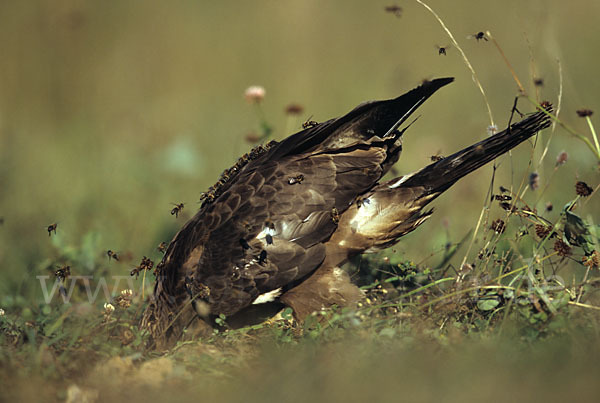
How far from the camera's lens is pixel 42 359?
3.48 m

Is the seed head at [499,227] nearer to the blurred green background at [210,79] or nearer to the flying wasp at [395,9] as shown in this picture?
the flying wasp at [395,9]

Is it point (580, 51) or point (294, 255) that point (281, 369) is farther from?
point (580, 51)

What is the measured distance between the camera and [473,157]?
161 inches

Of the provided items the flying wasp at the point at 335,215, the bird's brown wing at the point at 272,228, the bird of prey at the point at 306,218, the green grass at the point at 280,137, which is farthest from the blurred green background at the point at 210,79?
the flying wasp at the point at 335,215

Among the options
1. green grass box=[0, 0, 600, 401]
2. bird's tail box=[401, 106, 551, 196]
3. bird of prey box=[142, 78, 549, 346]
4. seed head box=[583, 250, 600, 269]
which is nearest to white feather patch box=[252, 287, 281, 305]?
bird of prey box=[142, 78, 549, 346]

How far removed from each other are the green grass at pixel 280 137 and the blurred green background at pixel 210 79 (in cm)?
3

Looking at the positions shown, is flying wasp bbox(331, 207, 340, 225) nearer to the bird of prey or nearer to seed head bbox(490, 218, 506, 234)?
the bird of prey

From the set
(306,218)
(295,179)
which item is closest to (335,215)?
(306,218)

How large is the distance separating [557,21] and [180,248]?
703cm

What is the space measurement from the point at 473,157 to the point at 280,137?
3673mm

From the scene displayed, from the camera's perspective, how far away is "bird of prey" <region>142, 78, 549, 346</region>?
3994mm

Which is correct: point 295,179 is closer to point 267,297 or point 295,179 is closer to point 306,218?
point 306,218

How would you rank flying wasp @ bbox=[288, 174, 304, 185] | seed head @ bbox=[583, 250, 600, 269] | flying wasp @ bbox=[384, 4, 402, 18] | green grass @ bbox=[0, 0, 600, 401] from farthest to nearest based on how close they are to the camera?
flying wasp @ bbox=[384, 4, 402, 18] → flying wasp @ bbox=[288, 174, 304, 185] → seed head @ bbox=[583, 250, 600, 269] → green grass @ bbox=[0, 0, 600, 401]

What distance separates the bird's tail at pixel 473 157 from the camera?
3895mm
